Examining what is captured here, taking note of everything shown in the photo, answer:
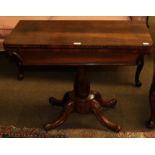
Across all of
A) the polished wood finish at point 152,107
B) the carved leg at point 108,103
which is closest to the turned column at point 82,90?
the carved leg at point 108,103

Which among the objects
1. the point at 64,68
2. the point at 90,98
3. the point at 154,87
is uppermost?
the point at 154,87

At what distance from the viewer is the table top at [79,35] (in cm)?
134

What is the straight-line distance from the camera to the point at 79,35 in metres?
1.44

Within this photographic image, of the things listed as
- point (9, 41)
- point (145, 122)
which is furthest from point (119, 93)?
point (9, 41)

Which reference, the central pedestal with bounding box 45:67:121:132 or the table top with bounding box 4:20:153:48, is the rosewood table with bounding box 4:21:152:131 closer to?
the table top with bounding box 4:20:153:48

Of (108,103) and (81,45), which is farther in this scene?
(108,103)

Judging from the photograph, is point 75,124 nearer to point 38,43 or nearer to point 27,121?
point 27,121

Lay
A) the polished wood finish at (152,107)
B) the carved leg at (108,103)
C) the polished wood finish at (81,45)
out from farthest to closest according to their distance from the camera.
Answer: the carved leg at (108,103)
the polished wood finish at (152,107)
the polished wood finish at (81,45)

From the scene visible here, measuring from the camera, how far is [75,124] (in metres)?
1.78

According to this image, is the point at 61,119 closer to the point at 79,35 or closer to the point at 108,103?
the point at 108,103

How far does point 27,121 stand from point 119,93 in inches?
30.0

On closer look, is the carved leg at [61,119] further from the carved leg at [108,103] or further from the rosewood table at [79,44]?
the rosewood table at [79,44]

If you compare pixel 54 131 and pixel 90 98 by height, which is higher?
pixel 90 98

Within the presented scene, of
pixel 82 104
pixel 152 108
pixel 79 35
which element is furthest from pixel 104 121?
pixel 79 35
